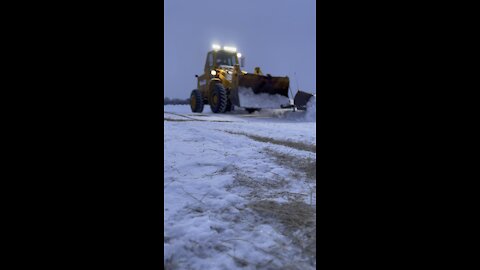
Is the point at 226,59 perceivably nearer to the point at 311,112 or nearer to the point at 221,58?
the point at 221,58

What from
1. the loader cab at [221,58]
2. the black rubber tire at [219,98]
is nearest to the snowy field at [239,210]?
the black rubber tire at [219,98]

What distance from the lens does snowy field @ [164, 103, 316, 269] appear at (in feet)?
4.13

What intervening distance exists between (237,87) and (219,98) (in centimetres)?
117

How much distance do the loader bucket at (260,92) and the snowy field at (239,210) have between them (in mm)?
6516

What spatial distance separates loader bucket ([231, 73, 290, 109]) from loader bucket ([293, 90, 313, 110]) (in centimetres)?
77

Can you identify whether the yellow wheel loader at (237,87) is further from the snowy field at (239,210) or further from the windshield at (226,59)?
the snowy field at (239,210)

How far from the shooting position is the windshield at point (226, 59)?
38.5ft

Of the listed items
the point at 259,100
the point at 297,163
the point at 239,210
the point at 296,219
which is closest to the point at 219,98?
the point at 259,100

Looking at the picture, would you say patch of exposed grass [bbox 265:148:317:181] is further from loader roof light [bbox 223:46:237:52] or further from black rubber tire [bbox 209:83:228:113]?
loader roof light [bbox 223:46:237:52]

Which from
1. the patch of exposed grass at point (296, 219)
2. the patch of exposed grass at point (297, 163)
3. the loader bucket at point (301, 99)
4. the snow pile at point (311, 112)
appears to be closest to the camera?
the patch of exposed grass at point (296, 219)
